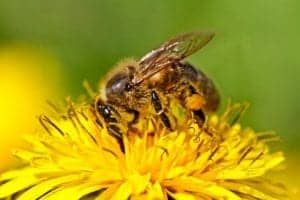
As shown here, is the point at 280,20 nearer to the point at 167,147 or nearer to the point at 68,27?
the point at 68,27

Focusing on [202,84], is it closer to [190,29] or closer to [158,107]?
[158,107]

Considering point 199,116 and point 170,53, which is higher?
point 170,53

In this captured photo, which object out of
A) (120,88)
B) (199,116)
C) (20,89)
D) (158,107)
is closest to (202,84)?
(199,116)

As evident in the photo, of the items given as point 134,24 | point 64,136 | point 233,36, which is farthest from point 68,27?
point 64,136

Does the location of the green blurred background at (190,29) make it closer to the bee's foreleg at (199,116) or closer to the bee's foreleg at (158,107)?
the bee's foreleg at (199,116)

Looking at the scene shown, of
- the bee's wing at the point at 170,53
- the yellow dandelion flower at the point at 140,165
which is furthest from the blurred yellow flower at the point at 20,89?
the bee's wing at the point at 170,53
